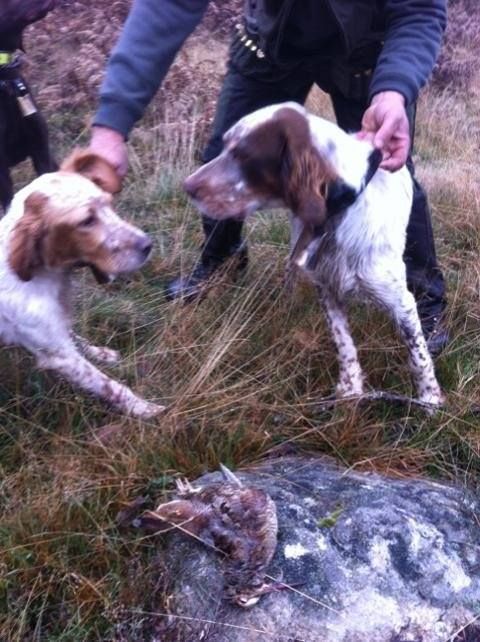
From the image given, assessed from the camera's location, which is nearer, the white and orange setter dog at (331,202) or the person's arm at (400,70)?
the white and orange setter dog at (331,202)

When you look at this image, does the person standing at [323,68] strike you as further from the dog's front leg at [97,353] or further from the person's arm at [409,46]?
the dog's front leg at [97,353]

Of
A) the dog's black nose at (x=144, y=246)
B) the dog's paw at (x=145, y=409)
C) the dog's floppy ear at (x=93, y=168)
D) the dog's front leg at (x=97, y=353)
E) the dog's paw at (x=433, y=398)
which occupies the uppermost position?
the dog's floppy ear at (x=93, y=168)

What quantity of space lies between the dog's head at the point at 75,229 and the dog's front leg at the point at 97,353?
473mm

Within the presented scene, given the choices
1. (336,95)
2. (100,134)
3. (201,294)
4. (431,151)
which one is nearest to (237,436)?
(201,294)

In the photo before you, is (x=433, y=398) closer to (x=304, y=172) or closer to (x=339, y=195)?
(x=339, y=195)

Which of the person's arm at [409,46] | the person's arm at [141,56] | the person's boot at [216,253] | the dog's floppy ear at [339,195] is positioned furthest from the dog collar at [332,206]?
the person's boot at [216,253]

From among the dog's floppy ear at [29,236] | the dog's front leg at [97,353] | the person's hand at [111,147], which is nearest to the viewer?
the dog's floppy ear at [29,236]

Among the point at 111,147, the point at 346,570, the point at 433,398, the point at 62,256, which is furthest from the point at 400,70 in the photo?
the point at 346,570

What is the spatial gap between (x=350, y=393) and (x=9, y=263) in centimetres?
120

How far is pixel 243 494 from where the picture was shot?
2.32 metres

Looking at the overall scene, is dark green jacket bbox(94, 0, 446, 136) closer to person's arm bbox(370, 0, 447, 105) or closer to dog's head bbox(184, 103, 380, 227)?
person's arm bbox(370, 0, 447, 105)

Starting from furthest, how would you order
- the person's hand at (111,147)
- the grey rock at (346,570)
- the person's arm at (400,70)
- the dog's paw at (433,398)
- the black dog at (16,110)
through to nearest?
the black dog at (16,110), the dog's paw at (433,398), the person's hand at (111,147), the person's arm at (400,70), the grey rock at (346,570)

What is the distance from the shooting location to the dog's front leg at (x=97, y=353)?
3.14 metres

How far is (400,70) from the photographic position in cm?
278
